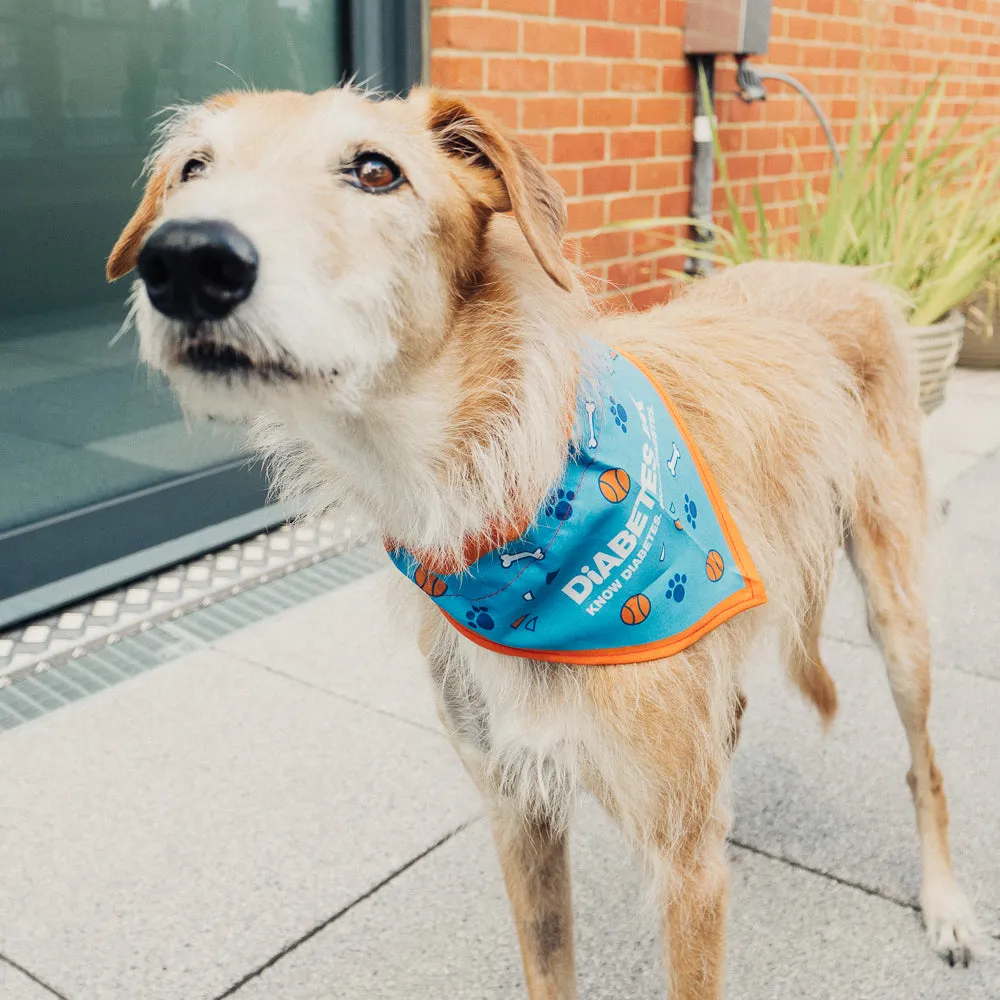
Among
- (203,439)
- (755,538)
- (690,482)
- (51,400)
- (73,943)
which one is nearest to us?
(690,482)

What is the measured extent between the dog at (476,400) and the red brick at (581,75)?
2.90m

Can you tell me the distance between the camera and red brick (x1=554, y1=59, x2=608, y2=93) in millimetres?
4820

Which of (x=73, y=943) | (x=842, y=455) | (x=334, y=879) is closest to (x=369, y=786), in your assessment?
(x=334, y=879)

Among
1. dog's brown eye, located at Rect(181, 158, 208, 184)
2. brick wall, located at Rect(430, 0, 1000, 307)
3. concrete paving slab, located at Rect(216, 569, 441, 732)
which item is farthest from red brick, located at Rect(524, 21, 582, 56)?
dog's brown eye, located at Rect(181, 158, 208, 184)

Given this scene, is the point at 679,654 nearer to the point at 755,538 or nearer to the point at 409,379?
the point at 755,538

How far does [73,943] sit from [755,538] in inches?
71.2

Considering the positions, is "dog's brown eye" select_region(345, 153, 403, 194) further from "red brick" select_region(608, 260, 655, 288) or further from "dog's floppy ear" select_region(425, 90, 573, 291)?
"red brick" select_region(608, 260, 655, 288)

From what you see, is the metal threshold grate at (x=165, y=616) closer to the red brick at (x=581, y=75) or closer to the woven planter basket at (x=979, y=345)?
the red brick at (x=581, y=75)

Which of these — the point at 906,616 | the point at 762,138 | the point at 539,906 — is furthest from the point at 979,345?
the point at 539,906

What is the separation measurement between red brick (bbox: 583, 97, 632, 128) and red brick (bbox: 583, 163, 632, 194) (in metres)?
0.21

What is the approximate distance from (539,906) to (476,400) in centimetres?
106

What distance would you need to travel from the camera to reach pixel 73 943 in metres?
2.37

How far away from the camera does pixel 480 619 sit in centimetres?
183

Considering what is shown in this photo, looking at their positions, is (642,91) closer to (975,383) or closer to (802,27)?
(802,27)
